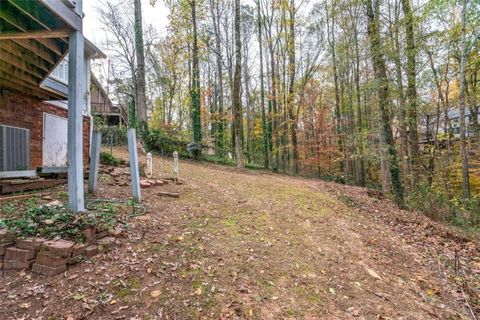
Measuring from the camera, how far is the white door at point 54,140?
6.65 meters

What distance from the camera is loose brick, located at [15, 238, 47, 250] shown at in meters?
2.71

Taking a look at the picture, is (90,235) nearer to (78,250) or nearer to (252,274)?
(78,250)

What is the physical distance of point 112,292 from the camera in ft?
8.13

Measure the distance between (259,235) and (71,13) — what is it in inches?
161

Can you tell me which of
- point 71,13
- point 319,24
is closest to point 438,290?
point 71,13

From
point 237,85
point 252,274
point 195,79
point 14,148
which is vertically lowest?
point 252,274

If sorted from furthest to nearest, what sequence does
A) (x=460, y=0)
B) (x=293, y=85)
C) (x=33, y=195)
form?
1. (x=293, y=85)
2. (x=460, y=0)
3. (x=33, y=195)

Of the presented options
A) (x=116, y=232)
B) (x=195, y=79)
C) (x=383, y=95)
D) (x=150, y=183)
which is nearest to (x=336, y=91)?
(x=383, y=95)

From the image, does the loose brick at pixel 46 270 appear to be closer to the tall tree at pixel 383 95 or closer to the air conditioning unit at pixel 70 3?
the air conditioning unit at pixel 70 3

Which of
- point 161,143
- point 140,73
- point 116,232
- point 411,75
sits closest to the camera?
point 116,232

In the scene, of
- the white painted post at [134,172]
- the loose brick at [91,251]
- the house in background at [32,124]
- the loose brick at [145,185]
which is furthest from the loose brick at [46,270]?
the house in background at [32,124]

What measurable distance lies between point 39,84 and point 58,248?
4.55 metres

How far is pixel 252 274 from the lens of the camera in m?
3.00

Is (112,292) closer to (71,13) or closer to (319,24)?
(71,13)
